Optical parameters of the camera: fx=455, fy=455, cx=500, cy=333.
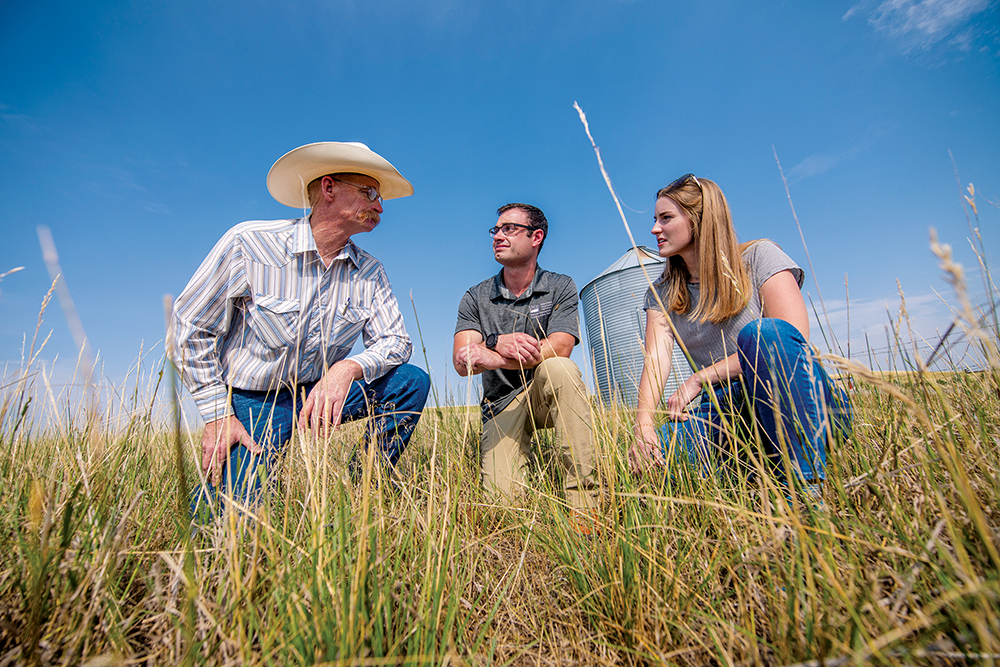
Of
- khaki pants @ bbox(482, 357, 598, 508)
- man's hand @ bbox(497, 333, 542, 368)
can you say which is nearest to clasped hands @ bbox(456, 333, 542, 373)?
man's hand @ bbox(497, 333, 542, 368)

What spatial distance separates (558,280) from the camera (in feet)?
11.1

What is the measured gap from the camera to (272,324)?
2.38 meters

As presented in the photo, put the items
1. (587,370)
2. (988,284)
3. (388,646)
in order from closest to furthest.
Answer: (388,646)
(988,284)
(587,370)

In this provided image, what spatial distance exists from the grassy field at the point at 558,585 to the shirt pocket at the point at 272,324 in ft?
3.63

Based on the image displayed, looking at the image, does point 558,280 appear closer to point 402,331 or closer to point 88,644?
point 402,331

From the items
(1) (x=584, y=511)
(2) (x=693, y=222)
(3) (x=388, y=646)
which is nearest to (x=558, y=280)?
(2) (x=693, y=222)

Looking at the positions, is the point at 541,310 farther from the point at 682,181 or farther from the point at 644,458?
the point at 644,458

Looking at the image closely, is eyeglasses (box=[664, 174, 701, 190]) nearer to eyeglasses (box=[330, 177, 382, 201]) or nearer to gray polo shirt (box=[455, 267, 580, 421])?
gray polo shirt (box=[455, 267, 580, 421])

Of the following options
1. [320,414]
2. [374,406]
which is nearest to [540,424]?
[374,406]

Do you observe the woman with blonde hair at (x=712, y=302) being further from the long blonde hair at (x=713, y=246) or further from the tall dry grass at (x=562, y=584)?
the tall dry grass at (x=562, y=584)

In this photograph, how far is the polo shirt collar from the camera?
333 centimetres

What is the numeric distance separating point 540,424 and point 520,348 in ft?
2.62

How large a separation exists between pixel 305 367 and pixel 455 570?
68.2 inches

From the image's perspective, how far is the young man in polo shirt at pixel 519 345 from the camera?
8.52 ft
